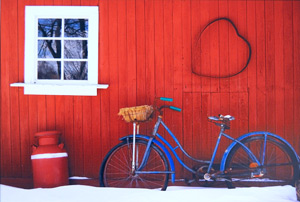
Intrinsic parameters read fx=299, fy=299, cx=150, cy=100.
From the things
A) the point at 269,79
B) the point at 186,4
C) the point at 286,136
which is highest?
the point at 186,4

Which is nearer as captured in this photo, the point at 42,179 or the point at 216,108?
the point at 42,179

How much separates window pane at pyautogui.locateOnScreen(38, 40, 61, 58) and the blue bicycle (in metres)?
1.54

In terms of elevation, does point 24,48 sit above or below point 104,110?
above

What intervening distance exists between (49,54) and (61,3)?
30.4 inches

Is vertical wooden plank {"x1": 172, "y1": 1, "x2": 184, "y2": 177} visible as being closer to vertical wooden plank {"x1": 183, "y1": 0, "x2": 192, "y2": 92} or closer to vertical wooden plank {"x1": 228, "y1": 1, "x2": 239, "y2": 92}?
vertical wooden plank {"x1": 183, "y1": 0, "x2": 192, "y2": 92}

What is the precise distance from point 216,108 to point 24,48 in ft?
9.75

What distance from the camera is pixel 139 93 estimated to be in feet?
14.4

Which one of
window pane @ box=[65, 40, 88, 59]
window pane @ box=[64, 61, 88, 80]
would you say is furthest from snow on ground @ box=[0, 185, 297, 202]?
window pane @ box=[65, 40, 88, 59]

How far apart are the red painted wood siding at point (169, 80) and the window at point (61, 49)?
104mm

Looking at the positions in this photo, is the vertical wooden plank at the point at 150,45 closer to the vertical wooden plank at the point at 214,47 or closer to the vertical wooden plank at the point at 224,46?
the vertical wooden plank at the point at 214,47

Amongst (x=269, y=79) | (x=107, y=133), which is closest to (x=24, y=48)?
(x=107, y=133)

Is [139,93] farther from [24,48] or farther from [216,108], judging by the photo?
[24,48]

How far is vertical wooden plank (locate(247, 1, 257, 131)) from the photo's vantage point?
437 cm

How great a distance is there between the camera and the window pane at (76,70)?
14.6ft
